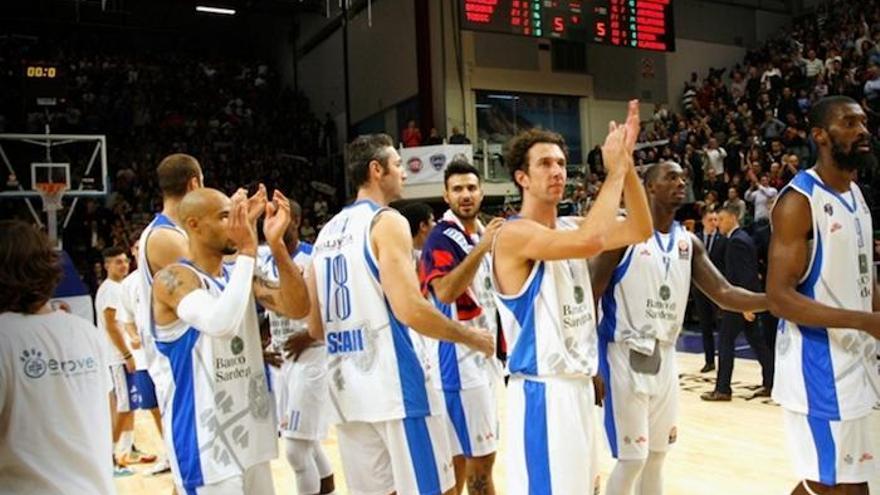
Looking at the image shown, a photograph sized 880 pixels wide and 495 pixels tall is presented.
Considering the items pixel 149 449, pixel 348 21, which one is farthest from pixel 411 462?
pixel 348 21

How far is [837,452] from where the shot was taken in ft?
10.4

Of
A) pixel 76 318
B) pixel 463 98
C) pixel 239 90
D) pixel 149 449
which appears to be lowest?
pixel 149 449

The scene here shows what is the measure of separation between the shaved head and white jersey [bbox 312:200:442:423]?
56 cm

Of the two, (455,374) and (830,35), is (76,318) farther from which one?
(830,35)

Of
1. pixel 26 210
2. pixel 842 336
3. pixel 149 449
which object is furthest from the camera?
pixel 26 210

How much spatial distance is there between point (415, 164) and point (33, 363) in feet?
50.7

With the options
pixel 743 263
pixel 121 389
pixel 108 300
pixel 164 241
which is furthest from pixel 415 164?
pixel 164 241

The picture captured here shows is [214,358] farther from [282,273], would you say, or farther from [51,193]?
[51,193]

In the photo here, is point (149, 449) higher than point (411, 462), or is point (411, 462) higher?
point (411, 462)

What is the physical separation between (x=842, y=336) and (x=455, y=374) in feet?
6.06

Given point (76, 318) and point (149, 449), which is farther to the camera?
point (149, 449)

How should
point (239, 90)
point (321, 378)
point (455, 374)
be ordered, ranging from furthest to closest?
point (239, 90) → point (321, 378) → point (455, 374)

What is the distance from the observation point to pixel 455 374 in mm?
4227

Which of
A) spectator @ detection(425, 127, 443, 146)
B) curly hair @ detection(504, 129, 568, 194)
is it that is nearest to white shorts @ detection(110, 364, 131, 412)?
curly hair @ detection(504, 129, 568, 194)
